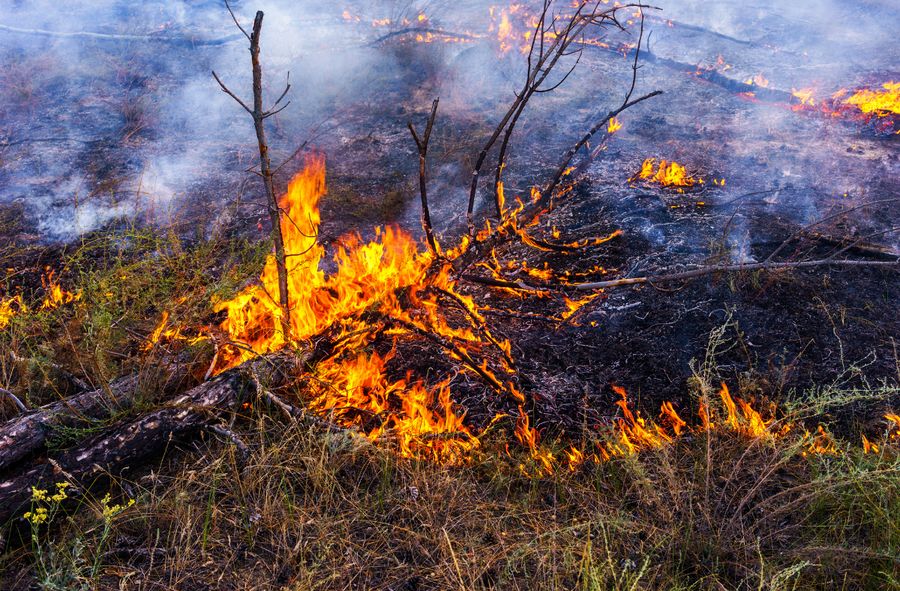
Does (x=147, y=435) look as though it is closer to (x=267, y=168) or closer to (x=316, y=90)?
(x=267, y=168)

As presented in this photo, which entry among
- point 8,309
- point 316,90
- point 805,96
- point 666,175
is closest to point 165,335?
point 8,309

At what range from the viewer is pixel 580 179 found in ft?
17.2

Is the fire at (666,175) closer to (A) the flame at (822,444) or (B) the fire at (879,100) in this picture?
(A) the flame at (822,444)

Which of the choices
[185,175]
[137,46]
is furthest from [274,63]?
[185,175]

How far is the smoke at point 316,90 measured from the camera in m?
5.22

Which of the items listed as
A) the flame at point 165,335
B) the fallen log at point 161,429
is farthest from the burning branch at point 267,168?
the flame at point 165,335

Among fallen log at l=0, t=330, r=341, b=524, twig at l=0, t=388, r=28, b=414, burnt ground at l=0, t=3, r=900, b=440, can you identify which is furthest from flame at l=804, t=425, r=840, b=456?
twig at l=0, t=388, r=28, b=414

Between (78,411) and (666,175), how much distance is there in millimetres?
5058

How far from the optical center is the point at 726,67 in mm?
8227

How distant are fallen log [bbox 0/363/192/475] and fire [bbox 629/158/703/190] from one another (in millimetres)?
4357

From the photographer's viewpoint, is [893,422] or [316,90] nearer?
[893,422]

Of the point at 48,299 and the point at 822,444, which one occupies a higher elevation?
the point at 48,299

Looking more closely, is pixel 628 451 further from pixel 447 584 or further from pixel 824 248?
pixel 824 248

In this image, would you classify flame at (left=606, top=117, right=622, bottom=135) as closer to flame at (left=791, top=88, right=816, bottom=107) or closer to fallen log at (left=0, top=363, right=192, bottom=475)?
flame at (left=791, top=88, right=816, bottom=107)
